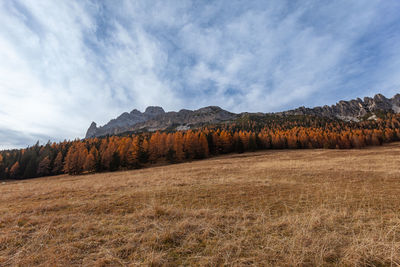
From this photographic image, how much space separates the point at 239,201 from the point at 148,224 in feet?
14.6

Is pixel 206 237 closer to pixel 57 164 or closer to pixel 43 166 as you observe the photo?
pixel 57 164

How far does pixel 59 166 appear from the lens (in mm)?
59781

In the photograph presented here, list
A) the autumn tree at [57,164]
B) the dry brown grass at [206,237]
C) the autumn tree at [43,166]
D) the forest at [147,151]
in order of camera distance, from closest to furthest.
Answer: the dry brown grass at [206,237]
the forest at [147,151]
the autumn tree at [43,166]
the autumn tree at [57,164]

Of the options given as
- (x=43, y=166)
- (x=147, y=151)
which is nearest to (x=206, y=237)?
(x=147, y=151)

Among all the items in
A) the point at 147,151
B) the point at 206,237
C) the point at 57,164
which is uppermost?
the point at 147,151

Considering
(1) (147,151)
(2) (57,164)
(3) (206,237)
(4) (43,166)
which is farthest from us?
→ (2) (57,164)

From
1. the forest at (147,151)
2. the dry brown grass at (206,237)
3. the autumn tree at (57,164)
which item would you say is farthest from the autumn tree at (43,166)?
the dry brown grass at (206,237)

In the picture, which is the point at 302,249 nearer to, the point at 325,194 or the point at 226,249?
the point at 226,249

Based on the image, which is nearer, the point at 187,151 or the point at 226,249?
the point at 226,249

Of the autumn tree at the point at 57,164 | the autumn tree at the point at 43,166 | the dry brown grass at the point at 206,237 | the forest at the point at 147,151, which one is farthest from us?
the autumn tree at the point at 57,164

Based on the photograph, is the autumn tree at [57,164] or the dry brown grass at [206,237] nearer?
the dry brown grass at [206,237]

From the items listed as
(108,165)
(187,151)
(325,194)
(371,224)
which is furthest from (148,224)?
(187,151)

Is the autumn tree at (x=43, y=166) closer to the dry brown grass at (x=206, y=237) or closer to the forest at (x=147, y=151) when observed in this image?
the forest at (x=147, y=151)

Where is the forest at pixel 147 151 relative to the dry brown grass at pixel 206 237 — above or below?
above
